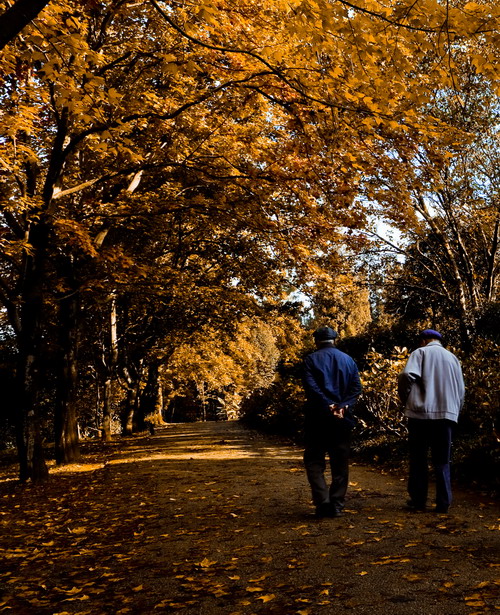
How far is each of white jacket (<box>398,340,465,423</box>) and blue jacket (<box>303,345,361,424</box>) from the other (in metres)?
0.54

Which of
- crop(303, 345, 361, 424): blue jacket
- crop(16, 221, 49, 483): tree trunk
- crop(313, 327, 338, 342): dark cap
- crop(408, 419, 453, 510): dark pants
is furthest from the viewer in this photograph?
crop(16, 221, 49, 483): tree trunk

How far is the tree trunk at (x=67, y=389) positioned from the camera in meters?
12.9

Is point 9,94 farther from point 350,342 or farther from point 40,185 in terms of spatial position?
point 350,342

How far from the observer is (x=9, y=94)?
401 inches

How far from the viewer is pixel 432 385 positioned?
5414 millimetres

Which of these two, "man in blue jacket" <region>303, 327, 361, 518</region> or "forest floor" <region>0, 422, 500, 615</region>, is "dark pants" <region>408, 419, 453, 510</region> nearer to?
"forest floor" <region>0, 422, 500, 615</region>

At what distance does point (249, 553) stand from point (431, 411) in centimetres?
230

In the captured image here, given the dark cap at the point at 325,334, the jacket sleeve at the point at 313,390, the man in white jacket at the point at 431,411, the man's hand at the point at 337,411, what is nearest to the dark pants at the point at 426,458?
the man in white jacket at the point at 431,411

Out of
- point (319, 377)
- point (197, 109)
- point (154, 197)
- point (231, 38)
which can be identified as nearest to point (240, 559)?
point (319, 377)

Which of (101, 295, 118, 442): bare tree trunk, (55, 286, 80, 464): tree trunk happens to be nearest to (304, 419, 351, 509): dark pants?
(55, 286, 80, 464): tree trunk

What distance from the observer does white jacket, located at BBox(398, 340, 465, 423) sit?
5352mm

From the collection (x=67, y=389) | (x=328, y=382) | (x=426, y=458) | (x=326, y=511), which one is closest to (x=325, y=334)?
(x=328, y=382)

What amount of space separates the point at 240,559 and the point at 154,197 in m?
10.3

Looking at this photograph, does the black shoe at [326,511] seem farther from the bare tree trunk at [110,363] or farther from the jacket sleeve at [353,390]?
the bare tree trunk at [110,363]
